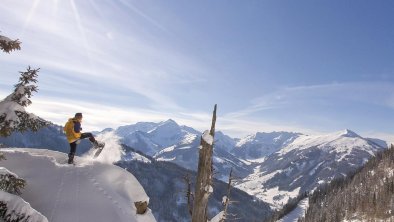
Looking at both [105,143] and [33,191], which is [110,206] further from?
[105,143]

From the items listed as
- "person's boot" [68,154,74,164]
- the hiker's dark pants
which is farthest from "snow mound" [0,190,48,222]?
the hiker's dark pants

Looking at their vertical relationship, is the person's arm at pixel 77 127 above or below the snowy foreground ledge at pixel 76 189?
above

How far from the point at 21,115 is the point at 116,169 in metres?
8.59

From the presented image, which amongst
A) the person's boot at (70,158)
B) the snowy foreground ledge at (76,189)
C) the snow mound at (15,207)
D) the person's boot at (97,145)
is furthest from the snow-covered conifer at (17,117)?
the person's boot at (97,145)

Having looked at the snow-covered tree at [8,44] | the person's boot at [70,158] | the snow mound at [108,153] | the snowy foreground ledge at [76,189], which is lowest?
the snowy foreground ledge at [76,189]

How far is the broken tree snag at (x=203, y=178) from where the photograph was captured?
47.1 feet

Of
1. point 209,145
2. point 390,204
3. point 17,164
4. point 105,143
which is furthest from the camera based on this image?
point 390,204

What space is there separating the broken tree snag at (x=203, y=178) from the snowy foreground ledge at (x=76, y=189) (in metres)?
3.24

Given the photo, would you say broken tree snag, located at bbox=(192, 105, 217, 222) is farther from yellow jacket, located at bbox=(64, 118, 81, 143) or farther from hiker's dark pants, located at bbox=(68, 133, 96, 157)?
yellow jacket, located at bbox=(64, 118, 81, 143)

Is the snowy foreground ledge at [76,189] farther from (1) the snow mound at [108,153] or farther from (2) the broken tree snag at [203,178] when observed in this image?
(2) the broken tree snag at [203,178]

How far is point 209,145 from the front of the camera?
47.3ft

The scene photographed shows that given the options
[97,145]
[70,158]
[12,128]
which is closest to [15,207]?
[12,128]

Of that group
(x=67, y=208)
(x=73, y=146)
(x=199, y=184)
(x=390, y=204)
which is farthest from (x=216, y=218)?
(x=390, y=204)

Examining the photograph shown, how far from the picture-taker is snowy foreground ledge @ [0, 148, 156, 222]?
15.5m
